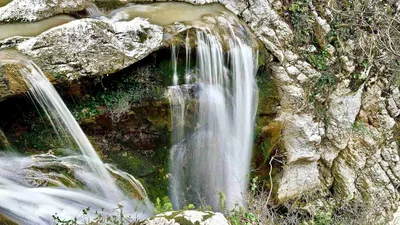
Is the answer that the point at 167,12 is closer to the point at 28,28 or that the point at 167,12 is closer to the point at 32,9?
the point at 32,9

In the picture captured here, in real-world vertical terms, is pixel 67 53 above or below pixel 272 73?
above

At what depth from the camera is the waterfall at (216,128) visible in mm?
5652

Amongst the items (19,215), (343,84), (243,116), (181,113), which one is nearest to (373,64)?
(343,84)

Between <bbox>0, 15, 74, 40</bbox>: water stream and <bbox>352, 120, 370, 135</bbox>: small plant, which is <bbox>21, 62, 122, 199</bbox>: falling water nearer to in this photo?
<bbox>0, 15, 74, 40</bbox>: water stream

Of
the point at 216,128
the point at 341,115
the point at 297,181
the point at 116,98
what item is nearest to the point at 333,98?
the point at 341,115

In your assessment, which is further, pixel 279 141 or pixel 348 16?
pixel 348 16

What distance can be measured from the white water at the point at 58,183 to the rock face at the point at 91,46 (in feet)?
0.93

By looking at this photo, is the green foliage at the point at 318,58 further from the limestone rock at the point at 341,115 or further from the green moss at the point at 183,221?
the green moss at the point at 183,221

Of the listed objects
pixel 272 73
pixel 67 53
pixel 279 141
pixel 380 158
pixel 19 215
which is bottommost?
pixel 380 158

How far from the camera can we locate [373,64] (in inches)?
304

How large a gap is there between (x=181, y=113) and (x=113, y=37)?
165 centimetres

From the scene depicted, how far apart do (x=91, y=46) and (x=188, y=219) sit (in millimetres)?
2896

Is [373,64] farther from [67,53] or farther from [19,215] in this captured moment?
[19,215]

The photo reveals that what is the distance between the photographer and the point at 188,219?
3299mm
